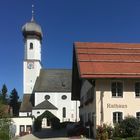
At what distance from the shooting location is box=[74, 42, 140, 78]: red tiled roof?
117 feet

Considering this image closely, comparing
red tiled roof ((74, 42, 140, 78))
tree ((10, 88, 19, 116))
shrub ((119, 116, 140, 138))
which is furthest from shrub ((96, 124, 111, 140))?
tree ((10, 88, 19, 116))

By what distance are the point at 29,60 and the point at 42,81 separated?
6.64m

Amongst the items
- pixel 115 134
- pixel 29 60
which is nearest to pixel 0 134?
pixel 115 134

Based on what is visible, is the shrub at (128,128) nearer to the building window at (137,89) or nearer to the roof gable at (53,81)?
the building window at (137,89)

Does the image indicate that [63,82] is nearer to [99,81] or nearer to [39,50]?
[39,50]

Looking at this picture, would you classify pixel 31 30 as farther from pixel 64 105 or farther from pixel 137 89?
pixel 137 89

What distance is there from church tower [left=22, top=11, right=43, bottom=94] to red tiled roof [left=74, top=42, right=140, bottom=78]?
49576mm

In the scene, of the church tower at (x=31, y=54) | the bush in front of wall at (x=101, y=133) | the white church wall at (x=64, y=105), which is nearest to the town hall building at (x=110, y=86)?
the bush in front of wall at (x=101, y=133)

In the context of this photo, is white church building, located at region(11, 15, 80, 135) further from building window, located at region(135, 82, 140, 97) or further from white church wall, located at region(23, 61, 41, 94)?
building window, located at region(135, 82, 140, 97)

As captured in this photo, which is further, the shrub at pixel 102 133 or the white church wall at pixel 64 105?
the white church wall at pixel 64 105

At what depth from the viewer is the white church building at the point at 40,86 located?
3317 inches

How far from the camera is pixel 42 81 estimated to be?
3472 inches

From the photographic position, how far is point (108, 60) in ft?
124

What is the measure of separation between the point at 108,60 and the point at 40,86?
4994 cm
